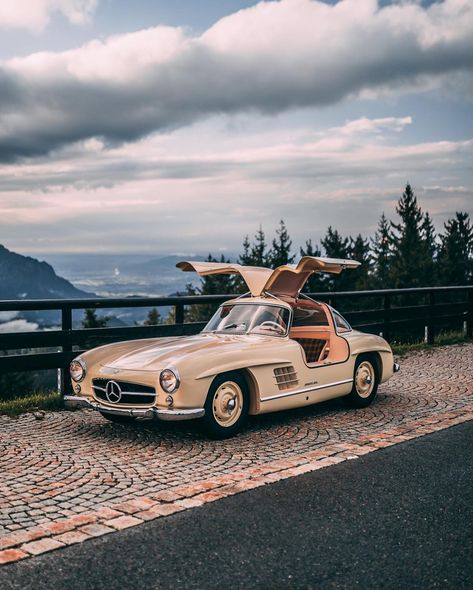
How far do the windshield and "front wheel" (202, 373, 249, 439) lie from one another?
3.37 feet

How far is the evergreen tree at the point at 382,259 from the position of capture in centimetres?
8799

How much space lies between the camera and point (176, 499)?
16.5 feet

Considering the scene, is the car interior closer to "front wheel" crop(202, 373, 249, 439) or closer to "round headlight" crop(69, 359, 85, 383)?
"front wheel" crop(202, 373, 249, 439)

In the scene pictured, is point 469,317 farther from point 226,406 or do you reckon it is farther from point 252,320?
point 226,406

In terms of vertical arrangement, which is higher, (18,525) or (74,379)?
(74,379)

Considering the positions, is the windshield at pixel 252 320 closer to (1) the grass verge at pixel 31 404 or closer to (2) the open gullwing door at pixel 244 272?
(2) the open gullwing door at pixel 244 272

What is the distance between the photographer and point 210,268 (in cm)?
866

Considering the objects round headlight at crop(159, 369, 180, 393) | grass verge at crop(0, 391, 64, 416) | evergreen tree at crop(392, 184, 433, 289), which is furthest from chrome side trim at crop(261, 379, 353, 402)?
evergreen tree at crop(392, 184, 433, 289)

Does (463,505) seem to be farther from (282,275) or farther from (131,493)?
(282,275)

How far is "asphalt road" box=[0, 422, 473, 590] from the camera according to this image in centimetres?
367

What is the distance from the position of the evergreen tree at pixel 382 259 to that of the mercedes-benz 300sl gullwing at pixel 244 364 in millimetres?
74519

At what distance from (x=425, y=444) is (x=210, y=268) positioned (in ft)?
11.2

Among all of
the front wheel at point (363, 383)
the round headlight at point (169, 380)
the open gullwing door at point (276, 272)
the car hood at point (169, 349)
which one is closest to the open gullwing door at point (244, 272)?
the open gullwing door at point (276, 272)

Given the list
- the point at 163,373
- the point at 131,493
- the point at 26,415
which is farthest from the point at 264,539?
the point at 26,415
